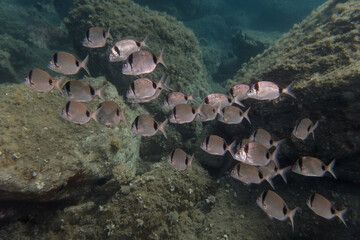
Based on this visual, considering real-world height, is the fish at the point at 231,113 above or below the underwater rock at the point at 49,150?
above

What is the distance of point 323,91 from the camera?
3.64 meters

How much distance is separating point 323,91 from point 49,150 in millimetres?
5261

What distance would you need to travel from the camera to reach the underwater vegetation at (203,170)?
3.26 m

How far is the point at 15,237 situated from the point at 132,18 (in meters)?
6.82

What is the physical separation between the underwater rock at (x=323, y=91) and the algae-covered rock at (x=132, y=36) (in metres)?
2.55

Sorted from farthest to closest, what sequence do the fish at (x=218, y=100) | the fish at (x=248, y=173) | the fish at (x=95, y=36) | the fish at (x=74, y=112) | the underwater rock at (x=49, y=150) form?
the fish at (x=218, y=100), the fish at (x=95, y=36), the fish at (x=248, y=173), the underwater rock at (x=49, y=150), the fish at (x=74, y=112)

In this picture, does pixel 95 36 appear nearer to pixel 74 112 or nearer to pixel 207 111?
pixel 74 112

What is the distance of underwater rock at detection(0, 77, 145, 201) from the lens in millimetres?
3158

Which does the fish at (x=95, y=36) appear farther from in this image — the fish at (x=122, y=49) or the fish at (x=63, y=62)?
the fish at (x=63, y=62)

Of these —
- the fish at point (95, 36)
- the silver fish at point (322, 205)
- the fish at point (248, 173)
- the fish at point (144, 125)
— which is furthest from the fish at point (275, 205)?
the fish at point (95, 36)

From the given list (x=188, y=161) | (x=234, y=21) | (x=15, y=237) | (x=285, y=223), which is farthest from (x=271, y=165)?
(x=234, y=21)

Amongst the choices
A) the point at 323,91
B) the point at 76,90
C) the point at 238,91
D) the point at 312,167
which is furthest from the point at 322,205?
the point at 76,90

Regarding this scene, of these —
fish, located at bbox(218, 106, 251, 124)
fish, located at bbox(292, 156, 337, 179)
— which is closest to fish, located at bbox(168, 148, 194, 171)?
fish, located at bbox(218, 106, 251, 124)

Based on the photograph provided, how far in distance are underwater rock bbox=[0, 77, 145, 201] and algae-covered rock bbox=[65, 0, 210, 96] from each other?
2.54 metres
